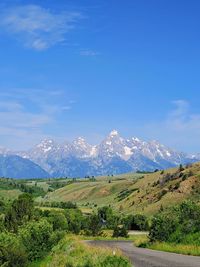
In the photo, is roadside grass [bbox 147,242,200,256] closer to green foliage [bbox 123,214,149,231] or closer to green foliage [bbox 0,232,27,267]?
green foliage [bbox 0,232,27,267]

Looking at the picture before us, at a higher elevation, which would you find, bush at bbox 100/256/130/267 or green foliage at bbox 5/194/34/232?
green foliage at bbox 5/194/34/232

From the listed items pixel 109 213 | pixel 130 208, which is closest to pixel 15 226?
pixel 109 213

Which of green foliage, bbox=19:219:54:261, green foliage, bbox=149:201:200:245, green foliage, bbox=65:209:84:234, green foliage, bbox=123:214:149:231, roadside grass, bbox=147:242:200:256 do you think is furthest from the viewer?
green foliage, bbox=123:214:149:231

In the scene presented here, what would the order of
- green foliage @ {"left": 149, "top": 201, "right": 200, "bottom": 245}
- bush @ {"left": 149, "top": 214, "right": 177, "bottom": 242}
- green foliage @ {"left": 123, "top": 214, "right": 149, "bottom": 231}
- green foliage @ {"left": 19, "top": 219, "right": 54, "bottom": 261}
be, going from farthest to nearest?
green foliage @ {"left": 123, "top": 214, "right": 149, "bottom": 231}, green foliage @ {"left": 19, "top": 219, "right": 54, "bottom": 261}, bush @ {"left": 149, "top": 214, "right": 177, "bottom": 242}, green foliage @ {"left": 149, "top": 201, "right": 200, "bottom": 245}

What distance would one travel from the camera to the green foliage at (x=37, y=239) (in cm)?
5934

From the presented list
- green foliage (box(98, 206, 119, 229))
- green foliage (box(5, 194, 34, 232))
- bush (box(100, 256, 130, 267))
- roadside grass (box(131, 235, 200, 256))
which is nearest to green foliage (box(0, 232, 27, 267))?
roadside grass (box(131, 235, 200, 256))

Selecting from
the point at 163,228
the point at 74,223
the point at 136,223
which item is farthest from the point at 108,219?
the point at 163,228

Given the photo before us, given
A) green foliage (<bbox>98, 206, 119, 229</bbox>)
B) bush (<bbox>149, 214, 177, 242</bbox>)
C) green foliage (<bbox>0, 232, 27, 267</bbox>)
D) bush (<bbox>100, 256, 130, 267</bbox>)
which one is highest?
green foliage (<bbox>98, 206, 119, 229</bbox>)

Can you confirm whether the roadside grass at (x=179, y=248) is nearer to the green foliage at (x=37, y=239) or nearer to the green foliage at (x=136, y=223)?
the green foliage at (x=37, y=239)

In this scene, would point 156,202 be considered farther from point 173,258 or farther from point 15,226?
point 173,258

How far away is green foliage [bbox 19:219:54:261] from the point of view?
195 feet

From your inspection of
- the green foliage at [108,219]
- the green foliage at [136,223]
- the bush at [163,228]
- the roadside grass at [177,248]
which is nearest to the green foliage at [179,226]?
the bush at [163,228]

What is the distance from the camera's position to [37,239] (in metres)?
60.8

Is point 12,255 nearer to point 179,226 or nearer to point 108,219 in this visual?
point 179,226
